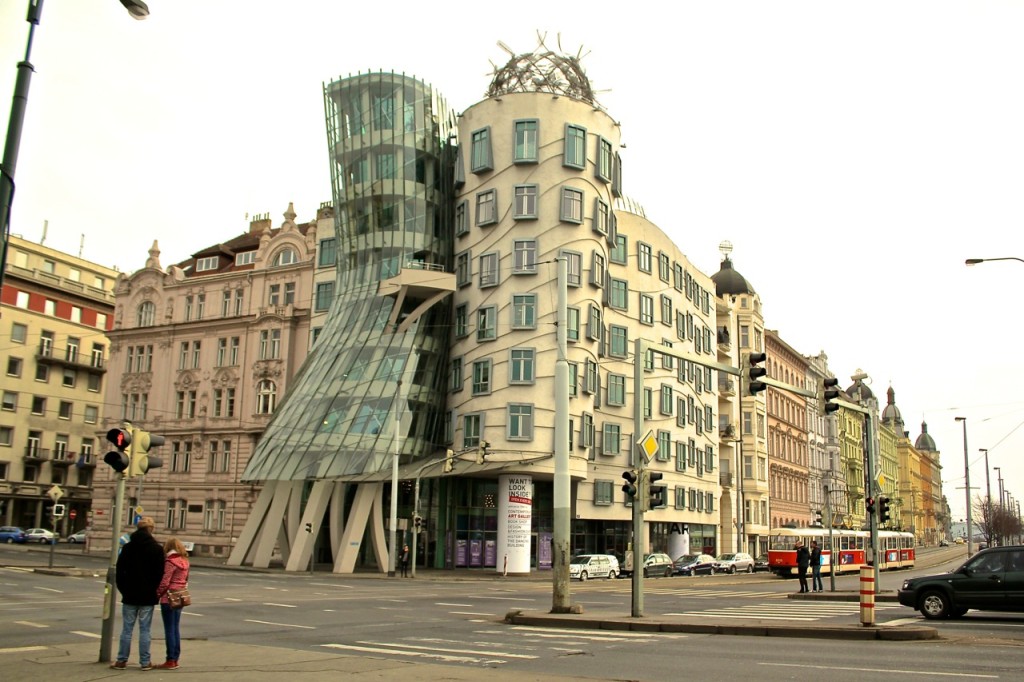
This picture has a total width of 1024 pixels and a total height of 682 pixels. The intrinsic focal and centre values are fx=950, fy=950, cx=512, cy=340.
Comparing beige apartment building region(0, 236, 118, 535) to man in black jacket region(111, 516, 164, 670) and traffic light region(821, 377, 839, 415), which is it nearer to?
traffic light region(821, 377, 839, 415)

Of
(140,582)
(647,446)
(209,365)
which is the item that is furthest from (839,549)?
(140,582)

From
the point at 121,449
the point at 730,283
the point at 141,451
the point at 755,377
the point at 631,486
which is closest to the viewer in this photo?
the point at 121,449

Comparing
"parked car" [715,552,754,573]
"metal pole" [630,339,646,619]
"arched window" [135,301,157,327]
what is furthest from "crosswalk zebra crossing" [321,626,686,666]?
"arched window" [135,301,157,327]

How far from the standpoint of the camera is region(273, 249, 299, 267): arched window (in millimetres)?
66062

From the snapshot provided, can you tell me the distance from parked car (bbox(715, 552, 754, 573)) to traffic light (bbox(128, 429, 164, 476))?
5025 centimetres

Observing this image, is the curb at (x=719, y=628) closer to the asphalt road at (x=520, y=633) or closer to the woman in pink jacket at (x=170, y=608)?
the asphalt road at (x=520, y=633)

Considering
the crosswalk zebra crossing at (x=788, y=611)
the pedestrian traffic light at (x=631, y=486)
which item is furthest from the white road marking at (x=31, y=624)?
the crosswalk zebra crossing at (x=788, y=611)

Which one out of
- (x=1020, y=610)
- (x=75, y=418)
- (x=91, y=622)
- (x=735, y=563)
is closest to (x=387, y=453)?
(x=735, y=563)

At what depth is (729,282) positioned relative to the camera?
275ft

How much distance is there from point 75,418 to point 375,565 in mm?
43332

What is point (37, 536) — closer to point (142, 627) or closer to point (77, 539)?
point (77, 539)

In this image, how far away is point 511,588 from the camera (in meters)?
37.1

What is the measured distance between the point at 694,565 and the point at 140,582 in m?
47.7

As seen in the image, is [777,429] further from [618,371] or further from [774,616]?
[774,616]
